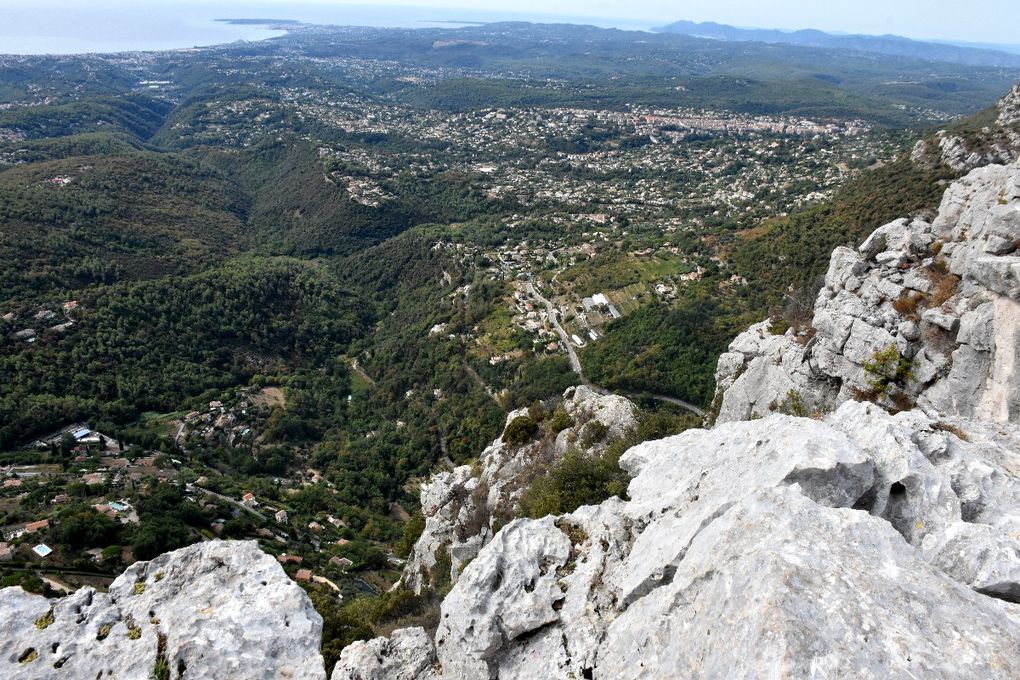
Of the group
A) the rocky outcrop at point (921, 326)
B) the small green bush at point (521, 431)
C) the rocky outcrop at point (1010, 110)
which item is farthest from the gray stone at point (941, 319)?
the rocky outcrop at point (1010, 110)

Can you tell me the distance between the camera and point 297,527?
51750 millimetres

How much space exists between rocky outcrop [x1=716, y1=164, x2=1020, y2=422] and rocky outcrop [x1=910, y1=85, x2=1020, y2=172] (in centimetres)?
4416

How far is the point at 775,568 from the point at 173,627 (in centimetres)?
1390

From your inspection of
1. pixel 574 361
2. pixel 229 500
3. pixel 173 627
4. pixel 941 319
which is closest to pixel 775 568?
pixel 173 627

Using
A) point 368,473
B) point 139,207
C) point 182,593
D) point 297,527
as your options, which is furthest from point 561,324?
point 139,207

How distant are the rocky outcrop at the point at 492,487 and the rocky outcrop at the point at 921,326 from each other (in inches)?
264

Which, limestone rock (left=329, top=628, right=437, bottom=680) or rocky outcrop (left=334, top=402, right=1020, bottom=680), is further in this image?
limestone rock (left=329, top=628, right=437, bottom=680)

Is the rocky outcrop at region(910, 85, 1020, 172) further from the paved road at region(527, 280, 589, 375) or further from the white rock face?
the white rock face

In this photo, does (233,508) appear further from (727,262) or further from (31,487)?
(727,262)

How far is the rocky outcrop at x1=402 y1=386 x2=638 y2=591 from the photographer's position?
26.4m

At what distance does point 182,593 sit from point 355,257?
11904cm

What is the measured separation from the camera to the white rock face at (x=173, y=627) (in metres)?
12.4

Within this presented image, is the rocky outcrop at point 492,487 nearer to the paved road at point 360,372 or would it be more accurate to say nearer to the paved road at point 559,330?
the paved road at point 559,330

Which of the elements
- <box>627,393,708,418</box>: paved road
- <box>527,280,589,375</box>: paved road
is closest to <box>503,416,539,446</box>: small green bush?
<box>627,393,708,418</box>: paved road
